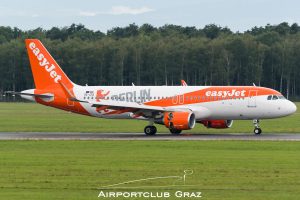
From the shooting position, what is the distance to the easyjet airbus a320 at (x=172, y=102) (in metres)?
54.2

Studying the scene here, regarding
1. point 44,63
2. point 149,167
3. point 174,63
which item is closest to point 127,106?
point 44,63

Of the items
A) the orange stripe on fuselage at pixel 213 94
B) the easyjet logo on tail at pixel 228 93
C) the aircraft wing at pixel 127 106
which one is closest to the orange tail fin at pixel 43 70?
the aircraft wing at pixel 127 106

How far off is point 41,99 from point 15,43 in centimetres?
11733

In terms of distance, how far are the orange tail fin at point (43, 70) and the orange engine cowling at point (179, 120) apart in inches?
369

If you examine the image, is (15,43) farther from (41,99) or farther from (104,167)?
(104,167)

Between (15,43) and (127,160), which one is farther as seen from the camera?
(15,43)

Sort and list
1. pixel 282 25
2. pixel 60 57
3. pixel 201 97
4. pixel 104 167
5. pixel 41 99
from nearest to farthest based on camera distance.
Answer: pixel 104 167
pixel 201 97
pixel 41 99
pixel 60 57
pixel 282 25

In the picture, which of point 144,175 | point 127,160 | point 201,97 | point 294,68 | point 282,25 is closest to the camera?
point 144,175

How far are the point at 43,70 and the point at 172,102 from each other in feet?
33.2

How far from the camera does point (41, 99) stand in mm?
58844

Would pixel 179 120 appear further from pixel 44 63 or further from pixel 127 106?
pixel 44 63

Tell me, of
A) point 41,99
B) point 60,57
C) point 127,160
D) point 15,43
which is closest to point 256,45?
point 60,57
